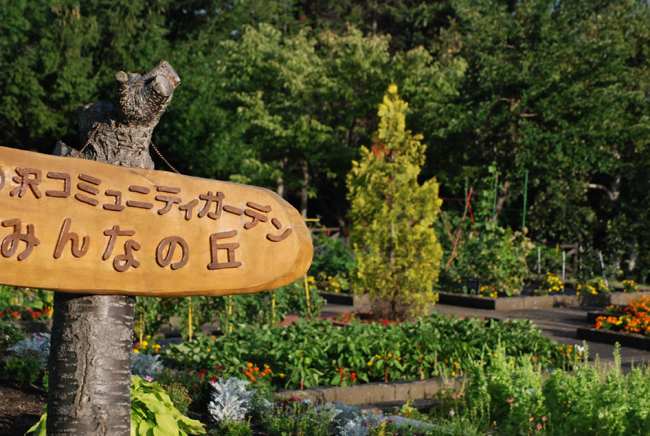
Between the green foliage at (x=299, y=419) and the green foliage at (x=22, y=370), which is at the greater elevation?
the green foliage at (x=22, y=370)

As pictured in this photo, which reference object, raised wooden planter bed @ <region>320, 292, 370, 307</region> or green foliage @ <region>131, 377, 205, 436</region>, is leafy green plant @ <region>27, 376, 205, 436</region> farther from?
raised wooden planter bed @ <region>320, 292, 370, 307</region>

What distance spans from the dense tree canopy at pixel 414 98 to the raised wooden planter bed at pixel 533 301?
342cm

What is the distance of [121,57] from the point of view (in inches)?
934

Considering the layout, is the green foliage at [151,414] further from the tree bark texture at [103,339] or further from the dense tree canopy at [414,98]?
the dense tree canopy at [414,98]

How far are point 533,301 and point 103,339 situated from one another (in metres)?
11.6

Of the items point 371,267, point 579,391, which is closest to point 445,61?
point 371,267

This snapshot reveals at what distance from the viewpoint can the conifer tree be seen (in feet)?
33.0

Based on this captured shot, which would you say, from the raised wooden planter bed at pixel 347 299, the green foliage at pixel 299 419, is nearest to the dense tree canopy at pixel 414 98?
the raised wooden planter bed at pixel 347 299

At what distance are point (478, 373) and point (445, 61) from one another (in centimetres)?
2037

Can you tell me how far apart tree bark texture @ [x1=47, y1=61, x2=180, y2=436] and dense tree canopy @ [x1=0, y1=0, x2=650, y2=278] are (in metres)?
15.0

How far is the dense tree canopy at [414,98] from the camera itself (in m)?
18.0

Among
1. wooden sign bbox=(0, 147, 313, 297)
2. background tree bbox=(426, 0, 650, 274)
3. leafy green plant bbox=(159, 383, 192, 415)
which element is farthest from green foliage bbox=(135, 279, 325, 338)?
background tree bbox=(426, 0, 650, 274)

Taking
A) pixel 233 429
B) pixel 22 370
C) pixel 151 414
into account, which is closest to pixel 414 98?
pixel 22 370

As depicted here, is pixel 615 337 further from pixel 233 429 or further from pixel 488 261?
pixel 233 429
